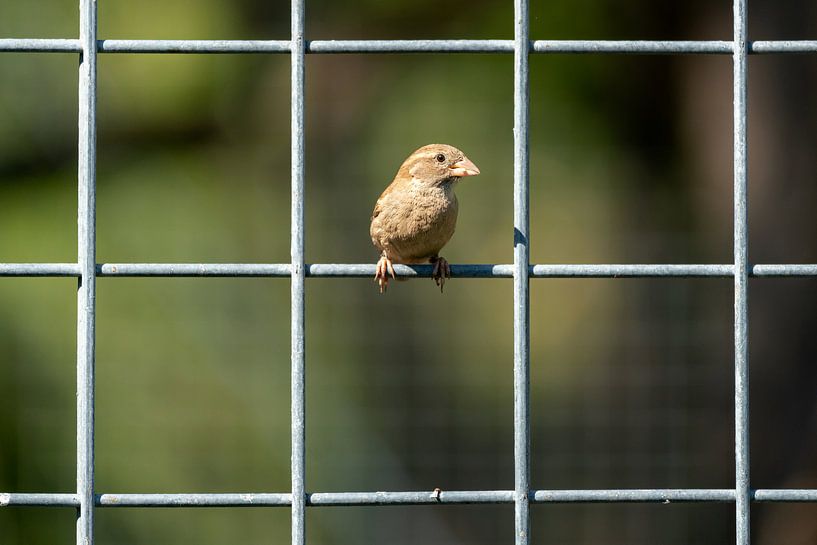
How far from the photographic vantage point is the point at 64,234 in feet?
16.0

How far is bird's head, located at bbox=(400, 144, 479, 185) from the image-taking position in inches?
155

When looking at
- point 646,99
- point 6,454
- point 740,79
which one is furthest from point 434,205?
point 6,454

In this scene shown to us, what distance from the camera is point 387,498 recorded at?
3.07 m

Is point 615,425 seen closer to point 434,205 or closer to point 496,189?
point 496,189

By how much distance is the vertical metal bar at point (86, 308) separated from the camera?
310cm

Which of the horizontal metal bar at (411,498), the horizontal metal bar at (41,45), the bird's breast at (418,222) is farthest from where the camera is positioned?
the bird's breast at (418,222)

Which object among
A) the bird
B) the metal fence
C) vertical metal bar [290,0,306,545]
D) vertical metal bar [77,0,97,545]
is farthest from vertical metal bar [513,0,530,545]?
vertical metal bar [77,0,97,545]

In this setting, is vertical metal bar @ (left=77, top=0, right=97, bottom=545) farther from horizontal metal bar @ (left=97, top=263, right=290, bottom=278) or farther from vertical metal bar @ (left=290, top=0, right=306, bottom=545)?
vertical metal bar @ (left=290, top=0, right=306, bottom=545)

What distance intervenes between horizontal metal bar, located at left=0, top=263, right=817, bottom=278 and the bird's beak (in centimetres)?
81

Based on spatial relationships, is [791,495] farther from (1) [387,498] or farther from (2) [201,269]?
(2) [201,269]

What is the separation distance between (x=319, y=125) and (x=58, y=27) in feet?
3.54

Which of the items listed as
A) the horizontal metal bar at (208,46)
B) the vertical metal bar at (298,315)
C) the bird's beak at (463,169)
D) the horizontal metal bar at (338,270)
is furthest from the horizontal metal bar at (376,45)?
the bird's beak at (463,169)

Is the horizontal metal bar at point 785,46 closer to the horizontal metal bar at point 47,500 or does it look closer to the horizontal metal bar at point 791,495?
the horizontal metal bar at point 791,495

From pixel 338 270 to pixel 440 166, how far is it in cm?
97
